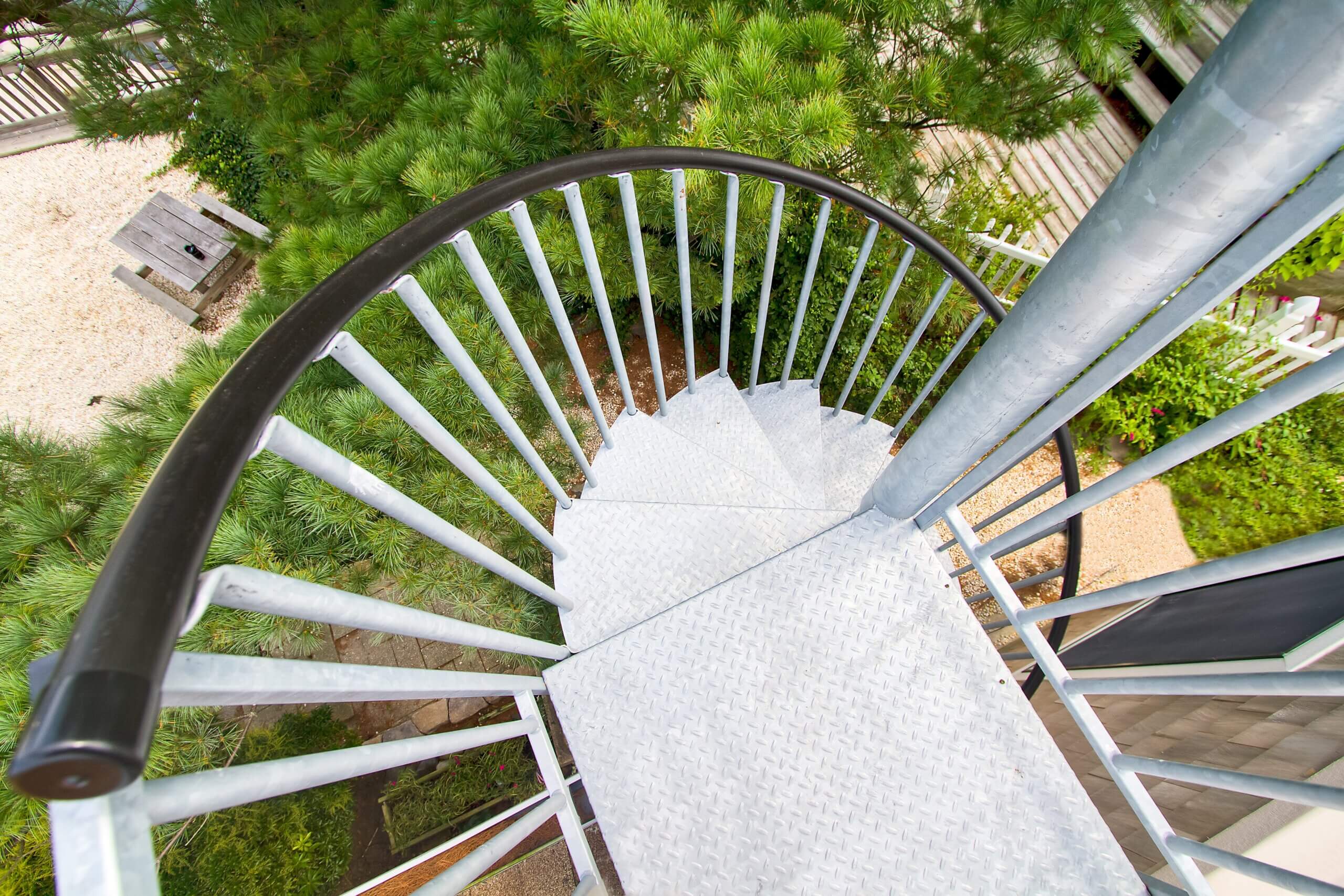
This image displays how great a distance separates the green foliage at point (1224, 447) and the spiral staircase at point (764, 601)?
2540 millimetres

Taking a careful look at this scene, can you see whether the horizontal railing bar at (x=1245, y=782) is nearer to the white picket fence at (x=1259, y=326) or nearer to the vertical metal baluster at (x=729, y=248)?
the vertical metal baluster at (x=729, y=248)

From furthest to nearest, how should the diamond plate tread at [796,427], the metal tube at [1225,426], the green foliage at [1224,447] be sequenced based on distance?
the green foliage at [1224,447] → the diamond plate tread at [796,427] → the metal tube at [1225,426]

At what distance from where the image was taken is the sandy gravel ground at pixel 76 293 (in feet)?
15.1

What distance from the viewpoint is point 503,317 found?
119 cm

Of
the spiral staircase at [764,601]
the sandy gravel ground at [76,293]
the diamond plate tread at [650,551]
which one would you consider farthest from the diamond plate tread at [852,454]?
the sandy gravel ground at [76,293]

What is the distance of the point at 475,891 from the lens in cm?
183

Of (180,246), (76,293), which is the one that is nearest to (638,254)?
(180,246)

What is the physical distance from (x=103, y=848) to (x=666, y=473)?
5.89 feet

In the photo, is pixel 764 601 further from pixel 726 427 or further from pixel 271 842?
pixel 271 842

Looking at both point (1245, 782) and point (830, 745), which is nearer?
point (1245, 782)

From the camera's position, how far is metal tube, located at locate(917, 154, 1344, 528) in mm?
628

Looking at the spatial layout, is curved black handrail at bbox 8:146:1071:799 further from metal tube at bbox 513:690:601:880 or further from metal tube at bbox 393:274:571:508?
metal tube at bbox 513:690:601:880

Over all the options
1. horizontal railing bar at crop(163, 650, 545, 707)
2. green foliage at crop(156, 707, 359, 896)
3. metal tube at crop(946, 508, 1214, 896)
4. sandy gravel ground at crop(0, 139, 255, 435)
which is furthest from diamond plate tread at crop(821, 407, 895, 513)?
sandy gravel ground at crop(0, 139, 255, 435)

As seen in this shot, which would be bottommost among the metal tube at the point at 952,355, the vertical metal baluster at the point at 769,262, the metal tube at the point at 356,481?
the metal tube at the point at 356,481
